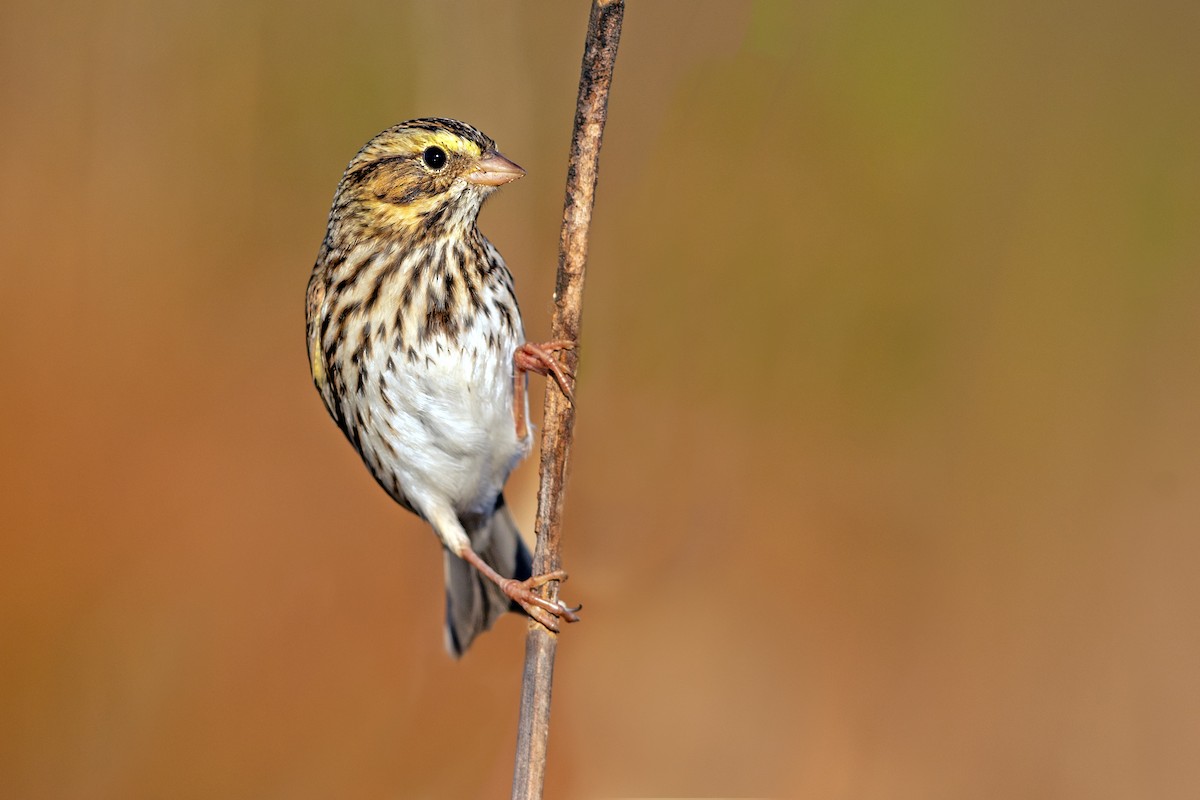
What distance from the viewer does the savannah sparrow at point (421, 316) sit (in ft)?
9.92

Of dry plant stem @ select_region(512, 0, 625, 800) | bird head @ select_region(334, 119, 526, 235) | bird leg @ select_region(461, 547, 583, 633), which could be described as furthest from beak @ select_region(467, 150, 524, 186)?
bird leg @ select_region(461, 547, 583, 633)

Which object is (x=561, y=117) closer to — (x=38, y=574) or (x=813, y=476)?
(x=813, y=476)

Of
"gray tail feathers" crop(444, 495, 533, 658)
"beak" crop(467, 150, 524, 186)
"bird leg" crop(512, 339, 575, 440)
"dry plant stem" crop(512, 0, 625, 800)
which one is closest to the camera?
"dry plant stem" crop(512, 0, 625, 800)

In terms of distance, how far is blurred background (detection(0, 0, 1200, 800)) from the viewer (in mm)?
4035

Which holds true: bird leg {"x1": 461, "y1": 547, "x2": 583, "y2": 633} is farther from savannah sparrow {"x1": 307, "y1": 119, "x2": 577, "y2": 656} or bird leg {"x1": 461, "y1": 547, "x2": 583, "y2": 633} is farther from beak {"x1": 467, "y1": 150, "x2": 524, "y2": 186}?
beak {"x1": 467, "y1": 150, "x2": 524, "y2": 186}

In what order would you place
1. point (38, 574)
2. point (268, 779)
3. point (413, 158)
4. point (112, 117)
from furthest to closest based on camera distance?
point (112, 117) → point (38, 574) → point (268, 779) → point (413, 158)

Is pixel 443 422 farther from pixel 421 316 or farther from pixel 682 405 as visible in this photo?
pixel 682 405

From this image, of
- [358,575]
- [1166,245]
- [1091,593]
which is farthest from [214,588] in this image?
[1166,245]

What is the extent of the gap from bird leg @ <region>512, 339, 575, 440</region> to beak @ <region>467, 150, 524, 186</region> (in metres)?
0.41

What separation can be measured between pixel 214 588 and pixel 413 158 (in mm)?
1887

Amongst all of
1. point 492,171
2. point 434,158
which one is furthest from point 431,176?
point 492,171

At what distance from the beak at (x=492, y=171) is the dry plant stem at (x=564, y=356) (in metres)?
0.65

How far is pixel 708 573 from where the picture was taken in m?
4.21

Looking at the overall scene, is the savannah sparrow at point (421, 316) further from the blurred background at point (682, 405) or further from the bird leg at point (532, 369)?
the blurred background at point (682, 405)
